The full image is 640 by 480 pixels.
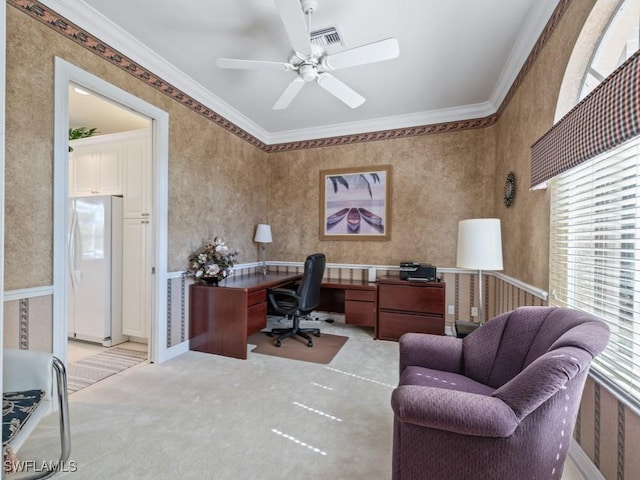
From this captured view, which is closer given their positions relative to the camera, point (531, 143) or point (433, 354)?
point (433, 354)

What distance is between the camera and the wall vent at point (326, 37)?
2.05m

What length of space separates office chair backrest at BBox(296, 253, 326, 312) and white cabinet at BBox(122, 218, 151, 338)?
1676 mm

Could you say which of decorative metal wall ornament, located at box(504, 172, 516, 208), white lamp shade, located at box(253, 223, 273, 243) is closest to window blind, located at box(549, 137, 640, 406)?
decorative metal wall ornament, located at box(504, 172, 516, 208)

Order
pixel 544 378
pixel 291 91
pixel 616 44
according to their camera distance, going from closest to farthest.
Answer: pixel 544 378, pixel 616 44, pixel 291 91

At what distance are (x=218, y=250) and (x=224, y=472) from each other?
199 cm

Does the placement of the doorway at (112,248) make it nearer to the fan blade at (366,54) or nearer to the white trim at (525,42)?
the fan blade at (366,54)

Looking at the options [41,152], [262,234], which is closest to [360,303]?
[262,234]

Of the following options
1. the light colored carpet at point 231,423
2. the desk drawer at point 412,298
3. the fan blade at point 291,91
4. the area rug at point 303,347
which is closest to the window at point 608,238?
the light colored carpet at point 231,423

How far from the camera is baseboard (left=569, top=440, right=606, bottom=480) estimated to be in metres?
1.34

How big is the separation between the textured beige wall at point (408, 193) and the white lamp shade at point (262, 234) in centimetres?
33

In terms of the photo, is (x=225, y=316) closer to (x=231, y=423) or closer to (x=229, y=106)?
(x=231, y=423)

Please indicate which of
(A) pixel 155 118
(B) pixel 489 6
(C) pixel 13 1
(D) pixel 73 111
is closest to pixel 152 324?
(A) pixel 155 118

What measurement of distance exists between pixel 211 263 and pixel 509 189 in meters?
2.99

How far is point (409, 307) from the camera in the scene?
3.26m
